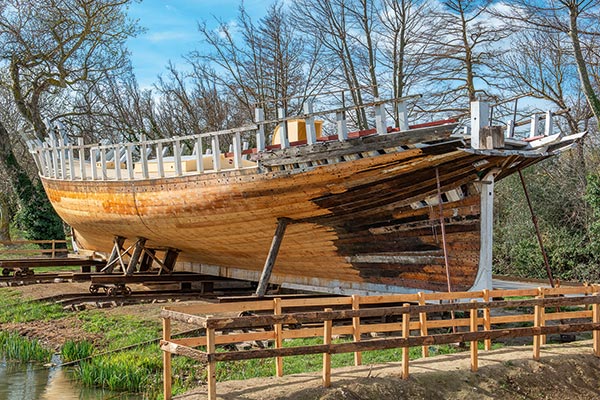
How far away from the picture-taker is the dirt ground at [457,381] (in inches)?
250

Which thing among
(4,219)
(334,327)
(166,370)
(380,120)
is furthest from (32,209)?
(166,370)

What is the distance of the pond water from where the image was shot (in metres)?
7.38

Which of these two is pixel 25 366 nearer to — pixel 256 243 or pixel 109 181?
pixel 256 243

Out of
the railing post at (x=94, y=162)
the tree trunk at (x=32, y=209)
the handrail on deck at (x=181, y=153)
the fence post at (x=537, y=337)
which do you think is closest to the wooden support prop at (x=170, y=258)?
the handrail on deck at (x=181, y=153)

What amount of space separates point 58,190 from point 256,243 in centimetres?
710

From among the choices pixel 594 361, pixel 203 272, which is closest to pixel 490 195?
pixel 594 361

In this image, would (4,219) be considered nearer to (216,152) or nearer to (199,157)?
(199,157)

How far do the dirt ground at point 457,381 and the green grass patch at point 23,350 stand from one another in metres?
3.63

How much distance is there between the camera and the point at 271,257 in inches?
420

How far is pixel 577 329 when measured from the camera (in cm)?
805

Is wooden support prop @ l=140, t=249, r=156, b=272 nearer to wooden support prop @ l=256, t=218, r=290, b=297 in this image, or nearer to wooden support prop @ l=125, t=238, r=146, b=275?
wooden support prop @ l=125, t=238, r=146, b=275

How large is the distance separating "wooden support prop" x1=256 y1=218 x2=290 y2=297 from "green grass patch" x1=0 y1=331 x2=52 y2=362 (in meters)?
3.30

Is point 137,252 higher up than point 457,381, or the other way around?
point 137,252

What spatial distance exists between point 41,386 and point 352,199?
5063mm
